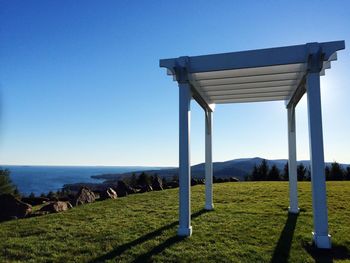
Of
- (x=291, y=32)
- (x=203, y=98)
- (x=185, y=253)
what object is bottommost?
(x=185, y=253)

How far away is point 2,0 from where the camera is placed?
24.6 feet

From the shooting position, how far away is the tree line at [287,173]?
19.3 m

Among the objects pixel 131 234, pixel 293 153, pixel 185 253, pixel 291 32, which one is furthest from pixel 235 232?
pixel 291 32

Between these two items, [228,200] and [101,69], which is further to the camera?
[101,69]

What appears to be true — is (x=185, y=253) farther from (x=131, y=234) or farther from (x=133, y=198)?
(x=133, y=198)

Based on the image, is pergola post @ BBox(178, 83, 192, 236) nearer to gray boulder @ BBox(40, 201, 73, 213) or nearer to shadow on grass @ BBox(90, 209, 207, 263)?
shadow on grass @ BBox(90, 209, 207, 263)

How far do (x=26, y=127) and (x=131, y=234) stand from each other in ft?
36.4

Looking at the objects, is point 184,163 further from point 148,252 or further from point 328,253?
point 328,253

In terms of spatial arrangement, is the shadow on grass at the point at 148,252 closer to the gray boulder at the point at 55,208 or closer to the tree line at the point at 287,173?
the gray boulder at the point at 55,208

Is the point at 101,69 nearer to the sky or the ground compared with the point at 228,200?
nearer to the sky


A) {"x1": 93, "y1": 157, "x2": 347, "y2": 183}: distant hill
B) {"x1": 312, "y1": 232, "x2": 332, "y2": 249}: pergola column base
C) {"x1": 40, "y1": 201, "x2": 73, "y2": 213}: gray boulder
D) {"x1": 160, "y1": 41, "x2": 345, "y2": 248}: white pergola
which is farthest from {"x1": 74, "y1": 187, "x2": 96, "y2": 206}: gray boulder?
{"x1": 312, "y1": 232, "x2": 332, "y2": 249}: pergola column base

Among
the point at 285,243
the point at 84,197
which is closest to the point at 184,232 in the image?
the point at 285,243

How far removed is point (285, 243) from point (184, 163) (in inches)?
98.0

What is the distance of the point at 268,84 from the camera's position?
24.9 ft
